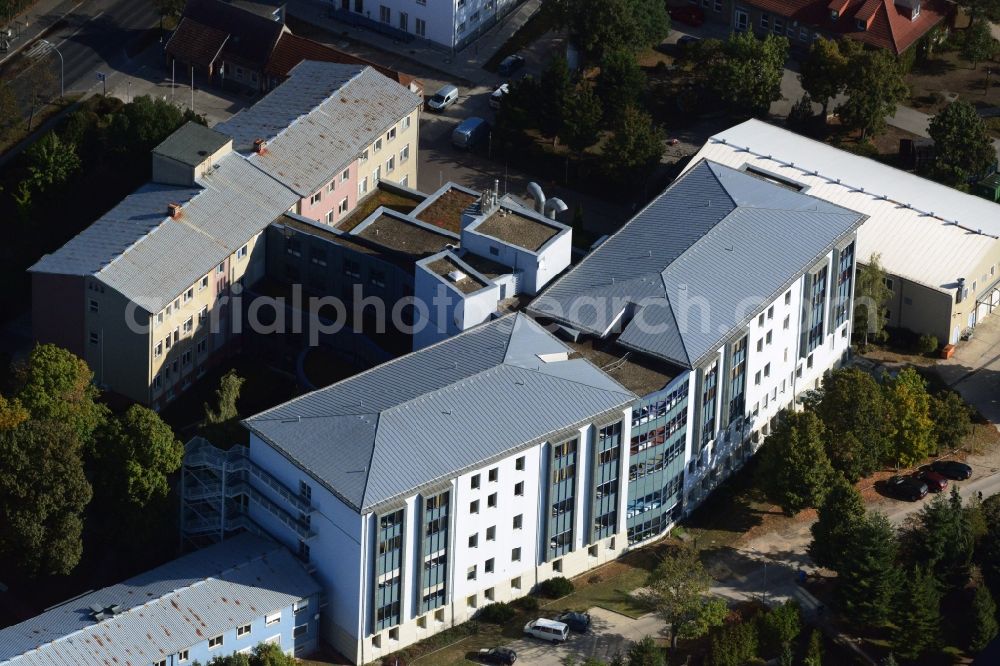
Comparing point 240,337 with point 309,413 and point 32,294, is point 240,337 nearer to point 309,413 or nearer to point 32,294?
point 32,294

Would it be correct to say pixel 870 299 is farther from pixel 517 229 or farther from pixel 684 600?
pixel 684 600

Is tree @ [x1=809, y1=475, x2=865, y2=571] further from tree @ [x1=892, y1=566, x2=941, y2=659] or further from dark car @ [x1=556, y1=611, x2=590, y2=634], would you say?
dark car @ [x1=556, y1=611, x2=590, y2=634]

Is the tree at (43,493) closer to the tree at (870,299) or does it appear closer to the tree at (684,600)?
the tree at (684,600)

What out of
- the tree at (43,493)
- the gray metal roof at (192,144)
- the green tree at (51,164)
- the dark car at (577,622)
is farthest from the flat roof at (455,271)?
the green tree at (51,164)

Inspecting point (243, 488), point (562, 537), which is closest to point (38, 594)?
point (243, 488)

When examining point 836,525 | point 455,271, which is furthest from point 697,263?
point 836,525

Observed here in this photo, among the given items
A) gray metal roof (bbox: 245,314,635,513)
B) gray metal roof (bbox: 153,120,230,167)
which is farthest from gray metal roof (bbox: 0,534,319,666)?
gray metal roof (bbox: 153,120,230,167)
